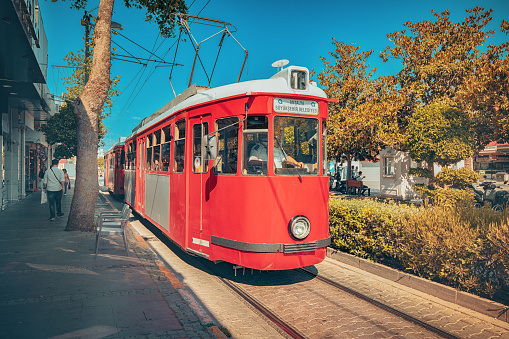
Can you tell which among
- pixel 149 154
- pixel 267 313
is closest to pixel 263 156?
pixel 267 313

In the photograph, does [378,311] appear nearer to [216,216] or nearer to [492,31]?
[216,216]

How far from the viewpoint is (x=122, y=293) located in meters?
5.64

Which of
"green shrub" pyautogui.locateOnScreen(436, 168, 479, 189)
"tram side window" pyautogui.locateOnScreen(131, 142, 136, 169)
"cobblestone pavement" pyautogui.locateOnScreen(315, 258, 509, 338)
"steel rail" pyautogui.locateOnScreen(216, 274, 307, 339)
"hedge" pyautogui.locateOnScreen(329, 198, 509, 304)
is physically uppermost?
"tram side window" pyautogui.locateOnScreen(131, 142, 136, 169)

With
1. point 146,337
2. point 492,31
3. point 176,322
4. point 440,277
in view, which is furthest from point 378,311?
point 492,31

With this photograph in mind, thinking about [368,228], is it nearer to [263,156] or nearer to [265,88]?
[263,156]

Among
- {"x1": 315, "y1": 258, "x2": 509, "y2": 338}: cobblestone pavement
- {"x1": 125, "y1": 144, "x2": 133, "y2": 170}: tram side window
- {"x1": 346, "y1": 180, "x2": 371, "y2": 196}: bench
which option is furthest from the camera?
{"x1": 346, "y1": 180, "x2": 371, "y2": 196}: bench

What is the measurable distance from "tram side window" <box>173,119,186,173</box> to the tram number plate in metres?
2.40

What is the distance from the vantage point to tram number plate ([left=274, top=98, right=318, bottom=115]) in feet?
19.7

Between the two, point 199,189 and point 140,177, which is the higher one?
point 140,177

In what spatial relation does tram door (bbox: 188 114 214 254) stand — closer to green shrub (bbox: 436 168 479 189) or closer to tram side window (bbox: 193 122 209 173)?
tram side window (bbox: 193 122 209 173)

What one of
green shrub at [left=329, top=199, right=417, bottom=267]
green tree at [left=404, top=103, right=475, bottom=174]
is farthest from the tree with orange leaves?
green shrub at [left=329, top=199, right=417, bottom=267]

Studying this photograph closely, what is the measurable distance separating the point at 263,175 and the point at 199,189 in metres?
1.49

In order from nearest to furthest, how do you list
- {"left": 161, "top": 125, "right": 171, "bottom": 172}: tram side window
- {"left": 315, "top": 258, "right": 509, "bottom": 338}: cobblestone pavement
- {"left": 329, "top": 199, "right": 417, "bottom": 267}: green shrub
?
{"left": 315, "top": 258, "right": 509, "bottom": 338}: cobblestone pavement → {"left": 329, "top": 199, "right": 417, "bottom": 267}: green shrub → {"left": 161, "top": 125, "right": 171, "bottom": 172}: tram side window

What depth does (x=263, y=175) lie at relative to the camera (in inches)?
235
